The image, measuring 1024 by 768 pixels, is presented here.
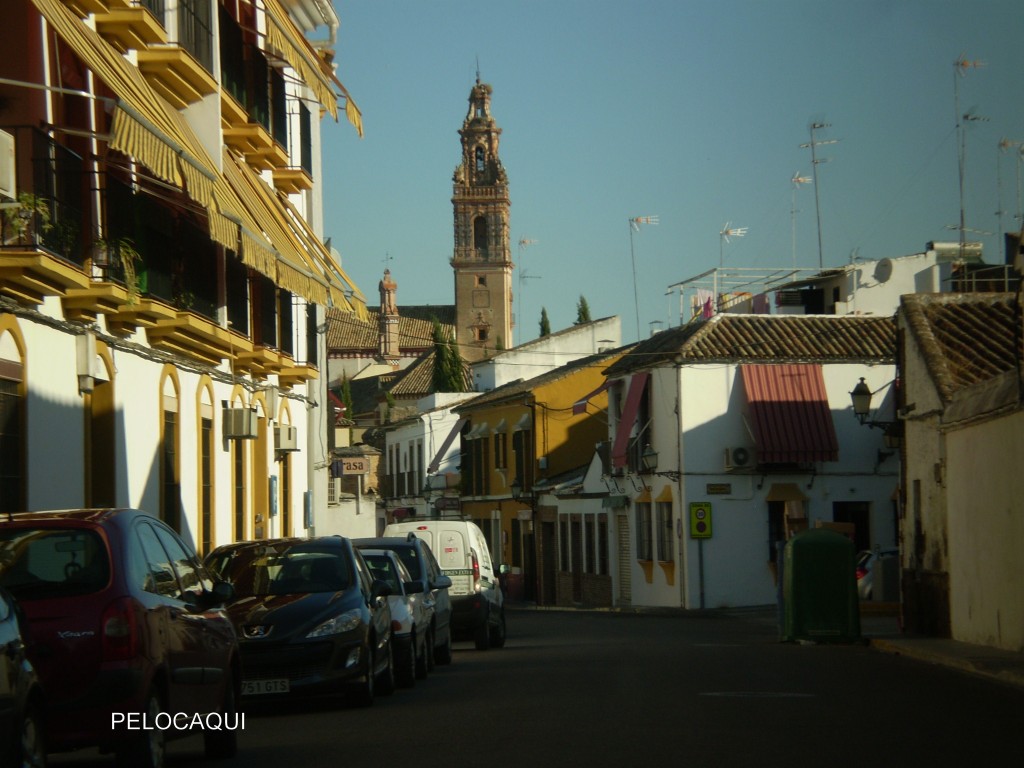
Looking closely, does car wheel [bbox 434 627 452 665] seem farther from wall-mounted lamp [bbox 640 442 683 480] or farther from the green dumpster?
wall-mounted lamp [bbox 640 442 683 480]

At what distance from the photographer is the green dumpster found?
2439 cm

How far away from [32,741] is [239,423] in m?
17.6

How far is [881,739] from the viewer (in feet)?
38.8

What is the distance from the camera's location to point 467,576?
2631cm

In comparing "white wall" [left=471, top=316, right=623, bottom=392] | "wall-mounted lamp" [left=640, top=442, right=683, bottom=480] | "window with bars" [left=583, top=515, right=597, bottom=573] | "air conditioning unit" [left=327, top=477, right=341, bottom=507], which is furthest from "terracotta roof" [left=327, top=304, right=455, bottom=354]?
"wall-mounted lamp" [left=640, top=442, right=683, bottom=480]

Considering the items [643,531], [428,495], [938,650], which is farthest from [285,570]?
[428,495]

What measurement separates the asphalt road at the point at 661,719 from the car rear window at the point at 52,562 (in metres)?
2.10

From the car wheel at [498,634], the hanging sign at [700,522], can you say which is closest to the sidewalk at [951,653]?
the car wheel at [498,634]

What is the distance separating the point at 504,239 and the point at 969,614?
133652 mm

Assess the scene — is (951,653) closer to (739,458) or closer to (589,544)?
(739,458)

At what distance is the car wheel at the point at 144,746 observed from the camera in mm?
9422

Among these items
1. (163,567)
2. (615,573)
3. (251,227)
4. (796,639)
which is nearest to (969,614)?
(796,639)

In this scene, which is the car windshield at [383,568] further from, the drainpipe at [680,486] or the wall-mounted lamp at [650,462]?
the wall-mounted lamp at [650,462]

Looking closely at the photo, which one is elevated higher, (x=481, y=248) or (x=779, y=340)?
(x=481, y=248)
